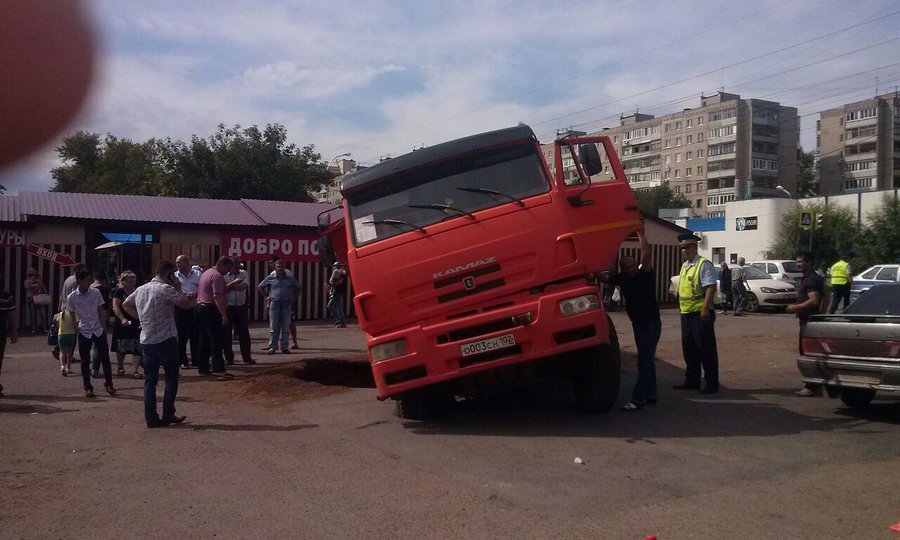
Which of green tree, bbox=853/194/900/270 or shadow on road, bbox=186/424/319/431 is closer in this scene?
shadow on road, bbox=186/424/319/431

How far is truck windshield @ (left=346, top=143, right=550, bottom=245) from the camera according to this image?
7.76 metres

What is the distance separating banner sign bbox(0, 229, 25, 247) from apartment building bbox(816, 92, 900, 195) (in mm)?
75360

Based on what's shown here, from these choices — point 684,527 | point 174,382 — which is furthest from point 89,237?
point 684,527

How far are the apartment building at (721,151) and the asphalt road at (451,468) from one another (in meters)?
74.0

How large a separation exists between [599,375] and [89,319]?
6.83m

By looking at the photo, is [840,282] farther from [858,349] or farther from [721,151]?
[721,151]

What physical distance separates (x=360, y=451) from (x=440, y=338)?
1321 mm

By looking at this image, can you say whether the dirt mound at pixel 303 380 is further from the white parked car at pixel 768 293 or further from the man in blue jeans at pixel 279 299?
the white parked car at pixel 768 293

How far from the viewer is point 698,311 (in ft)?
31.7

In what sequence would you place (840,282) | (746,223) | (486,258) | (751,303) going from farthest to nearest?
(746,223) < (751,303) < (840,282) < (486,258)

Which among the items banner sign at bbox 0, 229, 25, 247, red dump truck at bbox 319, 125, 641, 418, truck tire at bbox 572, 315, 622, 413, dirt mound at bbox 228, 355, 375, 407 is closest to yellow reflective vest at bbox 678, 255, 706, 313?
truck tire at bbox 572, 315, 622, 413

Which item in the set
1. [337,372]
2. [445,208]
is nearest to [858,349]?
[445,208]

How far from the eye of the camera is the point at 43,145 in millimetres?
5438

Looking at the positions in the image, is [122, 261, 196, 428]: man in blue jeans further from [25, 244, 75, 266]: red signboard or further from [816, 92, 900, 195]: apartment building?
[816, 92, 900, 195]: apartment building
